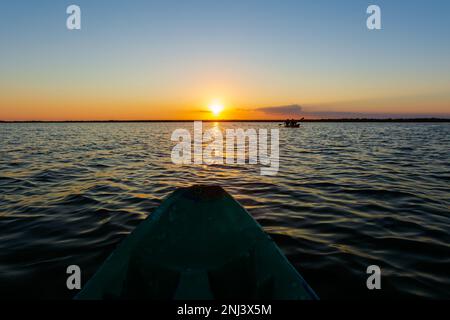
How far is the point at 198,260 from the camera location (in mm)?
3260

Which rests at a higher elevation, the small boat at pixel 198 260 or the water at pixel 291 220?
the small boat at pixel 198 260

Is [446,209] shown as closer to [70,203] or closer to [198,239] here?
[198,239]

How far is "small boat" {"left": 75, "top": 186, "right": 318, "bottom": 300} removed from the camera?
2906 mm

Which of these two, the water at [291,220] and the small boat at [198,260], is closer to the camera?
the small boat at [198,260]

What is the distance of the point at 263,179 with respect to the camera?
10.5m

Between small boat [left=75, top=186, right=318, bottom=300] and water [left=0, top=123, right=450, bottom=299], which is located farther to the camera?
water [left=0, top=123, right=450, bottom=299]

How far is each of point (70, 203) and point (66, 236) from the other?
2.34 metres

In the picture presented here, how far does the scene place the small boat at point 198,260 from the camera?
9.53 feet

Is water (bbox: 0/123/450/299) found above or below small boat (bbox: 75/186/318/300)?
below

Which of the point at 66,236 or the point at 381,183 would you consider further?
the point at 381,183

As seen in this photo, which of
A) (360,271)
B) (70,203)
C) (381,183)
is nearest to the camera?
(360,271)
